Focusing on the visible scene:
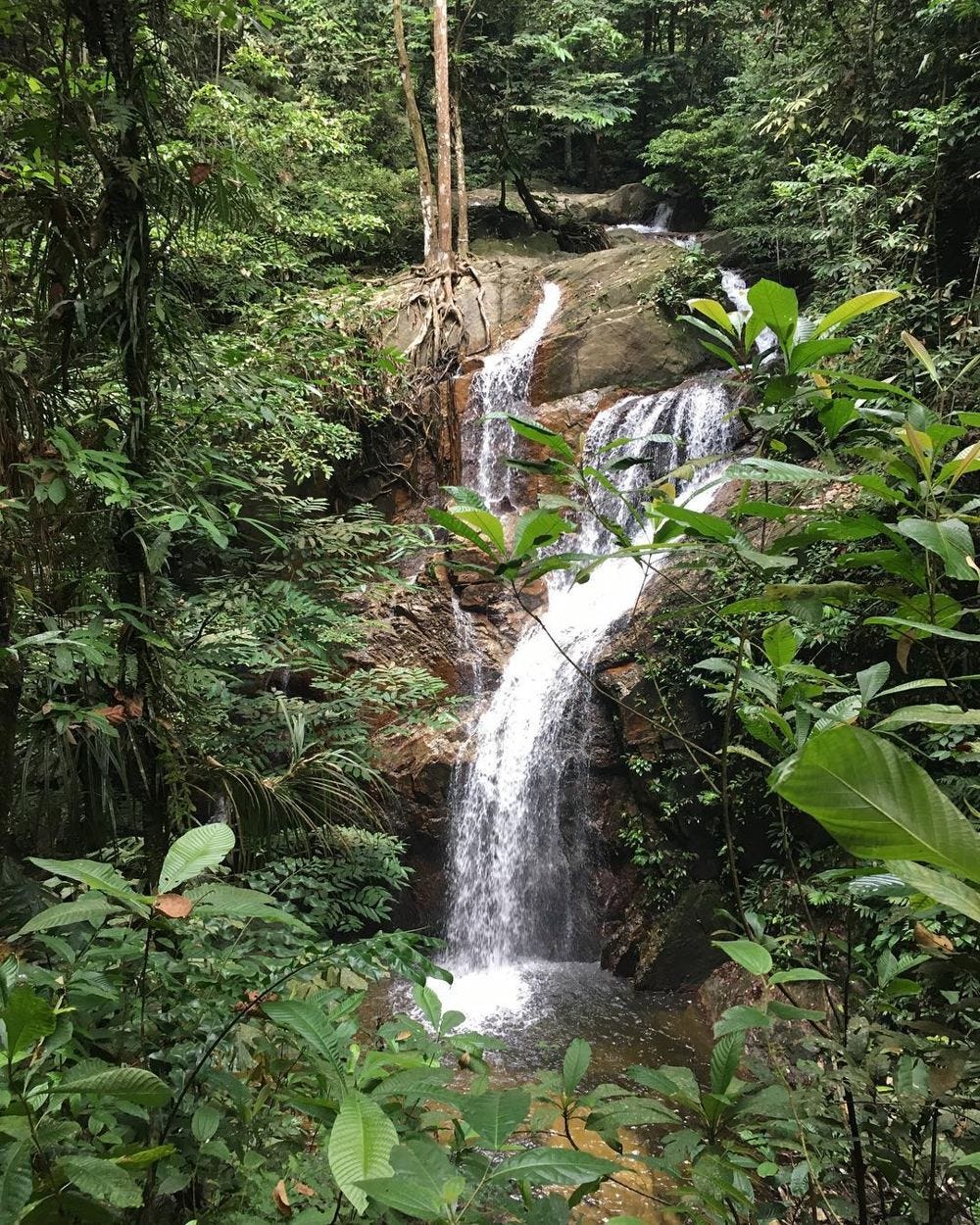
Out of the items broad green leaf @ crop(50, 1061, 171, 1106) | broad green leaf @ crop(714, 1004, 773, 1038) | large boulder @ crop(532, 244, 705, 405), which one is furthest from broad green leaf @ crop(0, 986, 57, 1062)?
large boulder @ crop(532, 244, 705, 405)

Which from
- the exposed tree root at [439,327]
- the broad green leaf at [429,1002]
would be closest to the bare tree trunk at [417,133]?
the exposed tree root at [439,327]

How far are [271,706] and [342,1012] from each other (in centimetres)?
217

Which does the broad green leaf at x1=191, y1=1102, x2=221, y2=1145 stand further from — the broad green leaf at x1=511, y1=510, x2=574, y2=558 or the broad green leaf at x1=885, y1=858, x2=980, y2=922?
the broad green leaf at x1=885, y1=858, x2=980, y2=922

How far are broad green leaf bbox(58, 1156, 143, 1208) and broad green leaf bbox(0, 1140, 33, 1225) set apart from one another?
0.04m

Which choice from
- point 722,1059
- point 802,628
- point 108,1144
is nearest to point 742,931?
point 722,1059

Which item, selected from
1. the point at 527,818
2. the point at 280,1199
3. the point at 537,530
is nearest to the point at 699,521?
the point at 537,530

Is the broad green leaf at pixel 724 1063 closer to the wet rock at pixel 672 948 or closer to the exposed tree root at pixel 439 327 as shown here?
the wet rock at pixel 672 948

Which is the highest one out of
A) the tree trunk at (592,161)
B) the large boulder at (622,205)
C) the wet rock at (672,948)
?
the tree trunk at (592,161)

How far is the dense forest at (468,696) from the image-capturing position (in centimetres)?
103

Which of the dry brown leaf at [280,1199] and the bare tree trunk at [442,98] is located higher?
the bare tree trunk at [442,98]

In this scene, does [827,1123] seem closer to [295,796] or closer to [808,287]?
[295,796]

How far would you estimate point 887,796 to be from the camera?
0.52m

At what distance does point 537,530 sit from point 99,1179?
1.01 meters

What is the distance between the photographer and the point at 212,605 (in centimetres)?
283
